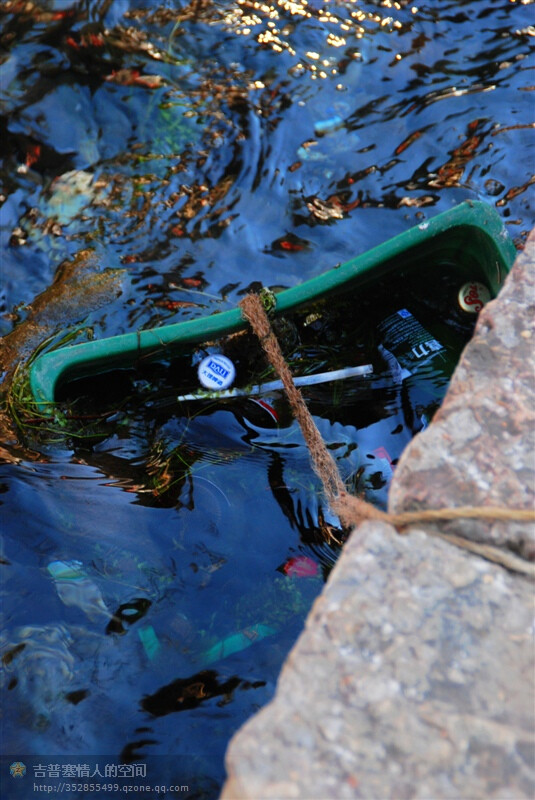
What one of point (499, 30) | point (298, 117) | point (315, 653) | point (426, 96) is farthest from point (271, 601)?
Result: point (499, 30)

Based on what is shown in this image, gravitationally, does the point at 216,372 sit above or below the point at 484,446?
below

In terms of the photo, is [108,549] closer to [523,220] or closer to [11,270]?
[11,270]

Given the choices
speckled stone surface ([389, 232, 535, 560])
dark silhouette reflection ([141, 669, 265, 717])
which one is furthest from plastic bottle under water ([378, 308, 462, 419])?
dark silhouette reflection ([141, 669, 265, 717])

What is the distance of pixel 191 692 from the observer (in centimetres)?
229

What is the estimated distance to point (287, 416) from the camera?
9.37 ft

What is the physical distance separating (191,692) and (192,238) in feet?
7.79

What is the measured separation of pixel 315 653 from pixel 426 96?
12.4 feet

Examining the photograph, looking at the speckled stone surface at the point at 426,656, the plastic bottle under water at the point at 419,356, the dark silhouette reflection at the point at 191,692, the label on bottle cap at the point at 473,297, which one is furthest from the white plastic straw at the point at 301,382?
the speckled stone surface at the point at 426,656

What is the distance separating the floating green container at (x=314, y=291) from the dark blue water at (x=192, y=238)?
219 millimetres

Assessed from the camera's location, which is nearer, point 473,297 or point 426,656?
point 426,656

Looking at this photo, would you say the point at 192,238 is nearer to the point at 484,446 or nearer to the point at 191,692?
the point at 191,692

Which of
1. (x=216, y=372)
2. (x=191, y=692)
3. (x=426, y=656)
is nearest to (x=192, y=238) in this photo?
(x=216, y=372)

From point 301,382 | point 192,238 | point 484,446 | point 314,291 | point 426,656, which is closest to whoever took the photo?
point 426,656

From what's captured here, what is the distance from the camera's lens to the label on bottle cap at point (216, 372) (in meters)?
2.82
